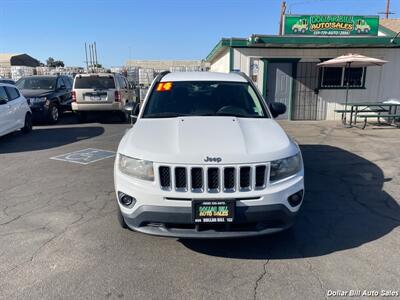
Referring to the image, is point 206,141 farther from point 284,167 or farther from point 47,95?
point 47,95

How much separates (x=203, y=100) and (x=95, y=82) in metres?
9.03

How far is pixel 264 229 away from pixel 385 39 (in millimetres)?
11994

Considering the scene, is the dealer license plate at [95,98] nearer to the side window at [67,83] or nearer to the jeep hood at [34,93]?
the jeep hood at [34,93]

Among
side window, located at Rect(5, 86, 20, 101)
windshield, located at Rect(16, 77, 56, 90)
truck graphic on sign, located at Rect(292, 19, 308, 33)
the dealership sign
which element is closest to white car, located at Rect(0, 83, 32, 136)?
side window, located at Rect(5, 86, 20, 101)

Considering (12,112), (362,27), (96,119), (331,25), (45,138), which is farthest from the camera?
(96,119)

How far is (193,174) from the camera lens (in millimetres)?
3059

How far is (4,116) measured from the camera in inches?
356

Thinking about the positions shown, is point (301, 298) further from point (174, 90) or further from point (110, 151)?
point (110, 151)

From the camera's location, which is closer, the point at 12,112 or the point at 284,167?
the point at 284,167

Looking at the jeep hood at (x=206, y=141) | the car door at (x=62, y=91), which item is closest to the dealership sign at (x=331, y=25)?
the car door at (x=62, y=91)

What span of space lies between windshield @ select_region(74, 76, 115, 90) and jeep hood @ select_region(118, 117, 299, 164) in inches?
358

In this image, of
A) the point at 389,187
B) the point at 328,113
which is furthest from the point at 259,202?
the point at 328,113

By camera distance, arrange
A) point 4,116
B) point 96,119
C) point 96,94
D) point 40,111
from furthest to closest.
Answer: point 96,119
point 96,94
point 40,111
point 4,116

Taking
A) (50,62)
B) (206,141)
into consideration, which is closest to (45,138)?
(206,141)
